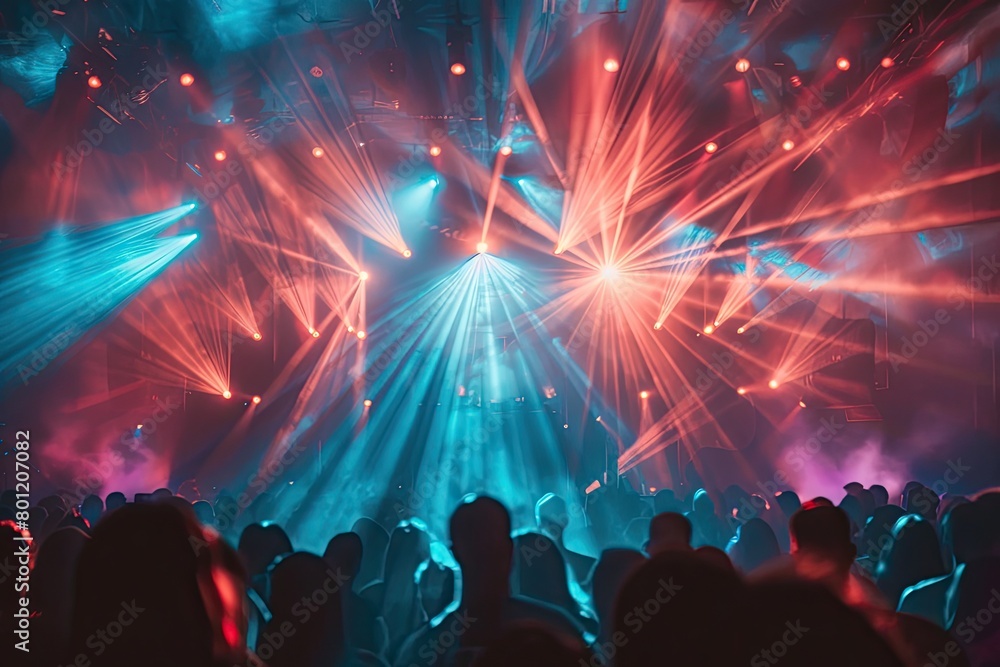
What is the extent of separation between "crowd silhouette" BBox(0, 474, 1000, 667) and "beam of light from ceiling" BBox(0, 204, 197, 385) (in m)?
9.62

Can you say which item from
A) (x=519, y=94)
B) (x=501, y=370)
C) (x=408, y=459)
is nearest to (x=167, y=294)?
(x=408, y=459)

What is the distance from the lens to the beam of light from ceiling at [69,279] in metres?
11.1

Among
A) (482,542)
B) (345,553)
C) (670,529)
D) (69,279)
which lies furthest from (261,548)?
(69,279)

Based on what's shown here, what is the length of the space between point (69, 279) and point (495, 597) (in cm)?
1196

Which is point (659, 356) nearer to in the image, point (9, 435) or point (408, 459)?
point (408, 459)

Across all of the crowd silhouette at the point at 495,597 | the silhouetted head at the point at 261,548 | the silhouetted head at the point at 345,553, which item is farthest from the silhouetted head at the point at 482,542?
the silhouetted head at the point at 261,548

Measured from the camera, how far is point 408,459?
44.7ft

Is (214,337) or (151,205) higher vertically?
(151,205)

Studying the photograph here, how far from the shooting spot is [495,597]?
2406 mm

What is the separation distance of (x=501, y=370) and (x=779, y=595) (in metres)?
14.0

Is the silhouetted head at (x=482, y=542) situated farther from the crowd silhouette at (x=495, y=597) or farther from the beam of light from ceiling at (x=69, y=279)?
the beam of light from ceiling at (x=69, y=279)

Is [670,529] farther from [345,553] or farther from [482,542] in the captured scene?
[345,553]

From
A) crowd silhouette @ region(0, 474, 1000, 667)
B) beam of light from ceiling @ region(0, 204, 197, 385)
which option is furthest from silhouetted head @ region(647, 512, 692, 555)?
beam of light from ceiling @ region(0, 204, 197, 385)

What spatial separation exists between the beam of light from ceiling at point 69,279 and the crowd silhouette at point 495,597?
9621 millimetres
